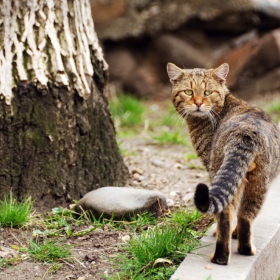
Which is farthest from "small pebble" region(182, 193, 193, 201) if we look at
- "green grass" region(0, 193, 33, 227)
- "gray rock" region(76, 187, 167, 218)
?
"green grass" region(0, 193, 33, 227)

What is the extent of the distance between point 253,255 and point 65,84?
1.88 metres

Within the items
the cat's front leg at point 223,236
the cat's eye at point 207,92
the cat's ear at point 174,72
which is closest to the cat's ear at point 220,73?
the cat's eye at point 207,92

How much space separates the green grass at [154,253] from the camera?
3238 mm

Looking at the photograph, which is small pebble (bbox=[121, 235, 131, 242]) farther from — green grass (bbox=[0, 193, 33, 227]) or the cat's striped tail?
the cat's striped tail

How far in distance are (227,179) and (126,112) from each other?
14.9 ft

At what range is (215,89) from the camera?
4098mm

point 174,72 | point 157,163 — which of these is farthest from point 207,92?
point 157,163

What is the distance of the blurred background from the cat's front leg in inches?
213

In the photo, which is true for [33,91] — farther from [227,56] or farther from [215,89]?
[227,56]

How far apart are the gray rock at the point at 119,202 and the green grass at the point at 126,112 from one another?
3166 millimetres

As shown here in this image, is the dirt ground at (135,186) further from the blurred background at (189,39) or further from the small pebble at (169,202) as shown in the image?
the blurred background at (189,39)

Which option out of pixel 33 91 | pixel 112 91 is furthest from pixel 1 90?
pixel 112 91

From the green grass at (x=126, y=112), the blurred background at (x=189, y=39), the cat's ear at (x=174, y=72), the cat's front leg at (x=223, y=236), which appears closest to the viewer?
the cat's front leg at (x=223, y=236)

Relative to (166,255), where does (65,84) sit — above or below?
above
